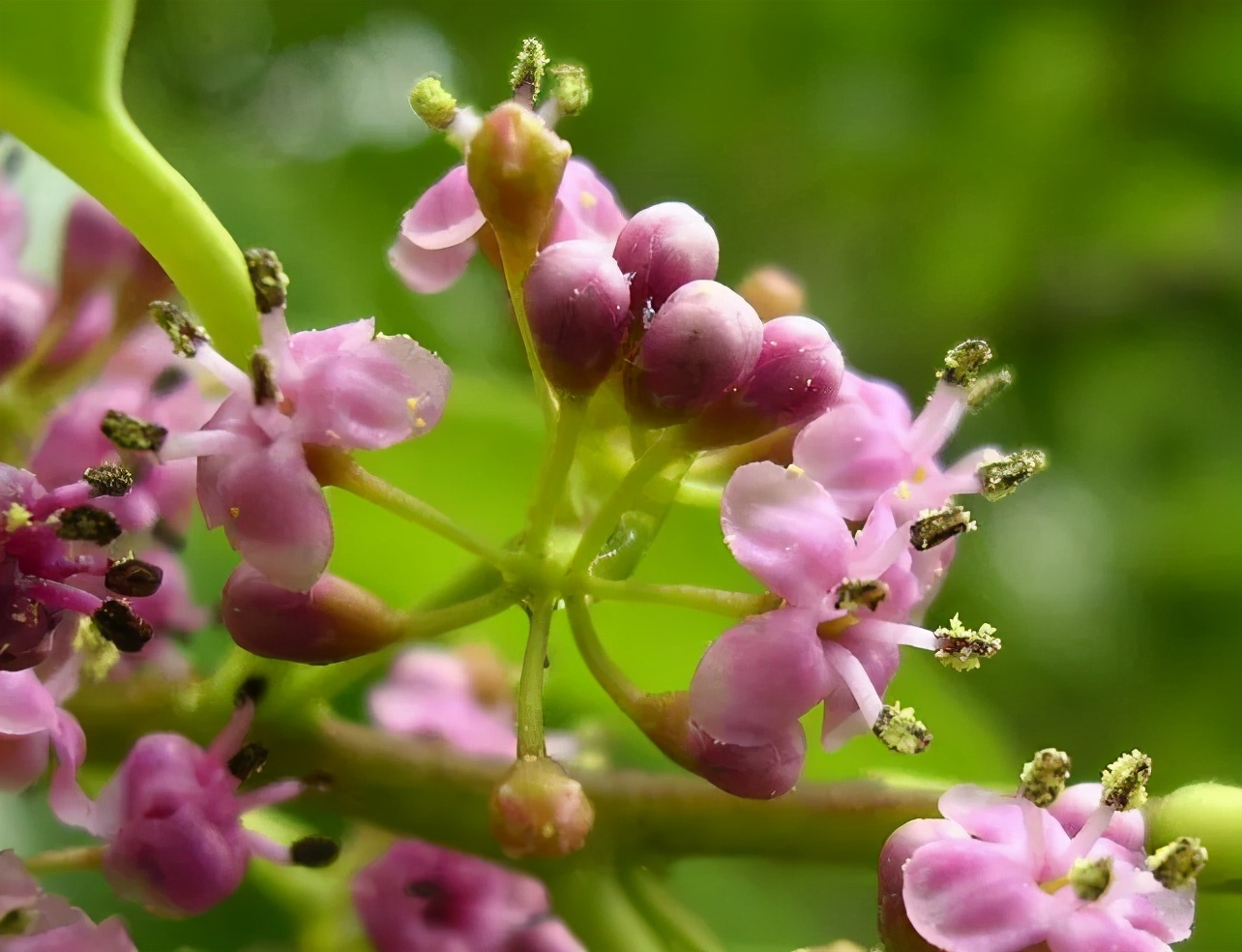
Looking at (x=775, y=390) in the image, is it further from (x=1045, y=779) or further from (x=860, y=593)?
(x=1045, y=779)

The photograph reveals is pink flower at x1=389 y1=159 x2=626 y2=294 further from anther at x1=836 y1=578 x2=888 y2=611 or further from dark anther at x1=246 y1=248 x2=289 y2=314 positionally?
anther at x1=836 y1=578 x2=888 y2=611

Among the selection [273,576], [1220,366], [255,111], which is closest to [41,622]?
[273,576]

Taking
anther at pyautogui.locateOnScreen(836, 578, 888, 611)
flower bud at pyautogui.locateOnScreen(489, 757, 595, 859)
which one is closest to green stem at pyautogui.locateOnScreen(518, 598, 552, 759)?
flower bud at pyautogui.locateOnScreen(489, 757, 595, 859)

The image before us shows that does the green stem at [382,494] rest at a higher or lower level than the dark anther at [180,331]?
lower

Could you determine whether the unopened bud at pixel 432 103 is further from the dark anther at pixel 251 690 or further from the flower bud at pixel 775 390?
the dark anther at pixel 251 690

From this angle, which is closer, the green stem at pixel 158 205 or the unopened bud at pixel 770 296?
the green stem at pixel 158 205

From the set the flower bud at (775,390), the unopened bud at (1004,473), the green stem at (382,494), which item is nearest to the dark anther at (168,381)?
the green stem at (382,494)

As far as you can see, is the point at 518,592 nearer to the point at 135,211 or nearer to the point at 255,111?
the point at 135,211
